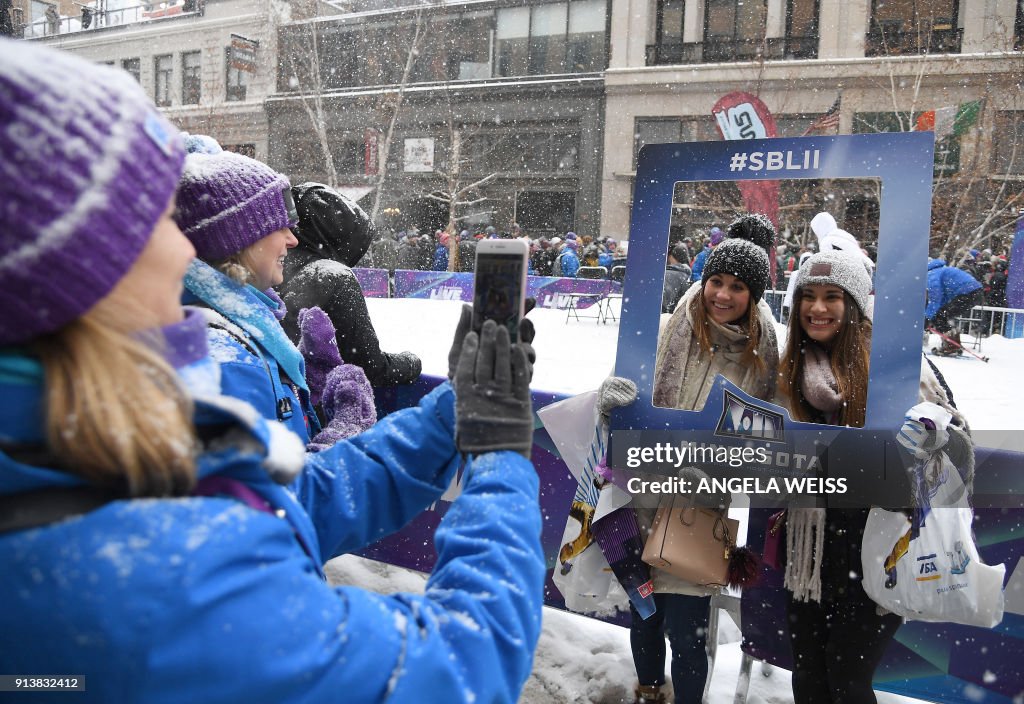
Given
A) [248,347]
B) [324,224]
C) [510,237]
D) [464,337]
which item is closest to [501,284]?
[464,337]

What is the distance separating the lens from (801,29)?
2120 cm

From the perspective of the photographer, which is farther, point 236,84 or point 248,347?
point 236,84

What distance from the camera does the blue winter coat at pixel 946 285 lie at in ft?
35.5

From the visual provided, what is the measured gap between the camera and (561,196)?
2622cm

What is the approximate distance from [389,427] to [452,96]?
27547 millimetres

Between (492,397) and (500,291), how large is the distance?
1.16ft

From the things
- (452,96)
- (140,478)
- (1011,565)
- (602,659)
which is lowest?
(602,659)

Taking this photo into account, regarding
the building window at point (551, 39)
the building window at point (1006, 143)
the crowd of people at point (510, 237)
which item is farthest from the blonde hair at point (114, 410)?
the building window at point (551, 39)

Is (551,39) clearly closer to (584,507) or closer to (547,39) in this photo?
(547,39)

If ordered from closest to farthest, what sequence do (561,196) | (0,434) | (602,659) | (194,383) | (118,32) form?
(0,434) → (194,383) → (602,659) → (561,196) → (118,32)

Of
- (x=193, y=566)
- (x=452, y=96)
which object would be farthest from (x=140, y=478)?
(x=452, y=96)

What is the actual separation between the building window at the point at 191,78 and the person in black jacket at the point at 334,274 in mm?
29313

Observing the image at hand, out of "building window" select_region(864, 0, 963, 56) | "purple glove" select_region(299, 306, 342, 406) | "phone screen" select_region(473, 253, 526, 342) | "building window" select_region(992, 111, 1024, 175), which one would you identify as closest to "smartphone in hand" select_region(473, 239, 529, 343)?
"phone screen" select_region(473, 253, 526, 342)

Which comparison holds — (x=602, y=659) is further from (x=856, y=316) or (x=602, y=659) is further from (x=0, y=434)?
(x=0, y=434)
